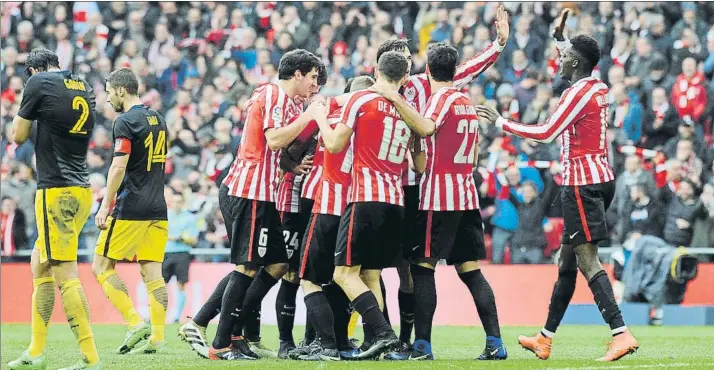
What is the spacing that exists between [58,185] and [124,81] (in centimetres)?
215

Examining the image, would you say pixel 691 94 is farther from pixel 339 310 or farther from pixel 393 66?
pixel 393 66

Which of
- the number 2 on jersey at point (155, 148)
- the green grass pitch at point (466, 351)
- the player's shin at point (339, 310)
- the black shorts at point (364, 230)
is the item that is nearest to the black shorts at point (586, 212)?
the green grass pitch at point (466, 351)

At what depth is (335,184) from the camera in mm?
9414

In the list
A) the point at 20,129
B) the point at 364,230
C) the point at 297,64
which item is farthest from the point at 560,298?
the point at 20,129

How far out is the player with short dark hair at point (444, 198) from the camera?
955 cm

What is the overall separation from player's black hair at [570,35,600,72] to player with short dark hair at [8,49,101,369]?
12.9 feet

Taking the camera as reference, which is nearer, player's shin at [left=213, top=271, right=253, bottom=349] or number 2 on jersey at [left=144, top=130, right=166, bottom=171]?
player's shin at [left=213, top=271, right=253, bottom=349]

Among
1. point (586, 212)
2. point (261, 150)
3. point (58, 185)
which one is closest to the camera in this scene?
point (58, 185)

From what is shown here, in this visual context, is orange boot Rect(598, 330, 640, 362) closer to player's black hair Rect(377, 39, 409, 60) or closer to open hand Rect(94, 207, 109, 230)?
player's black hair Rect(377, 39, 409, 60)

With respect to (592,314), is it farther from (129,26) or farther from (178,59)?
(129,26)

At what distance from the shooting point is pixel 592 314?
16.4 m

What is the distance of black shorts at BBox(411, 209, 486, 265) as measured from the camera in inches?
376

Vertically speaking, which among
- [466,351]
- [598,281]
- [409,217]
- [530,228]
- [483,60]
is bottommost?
[466,351]

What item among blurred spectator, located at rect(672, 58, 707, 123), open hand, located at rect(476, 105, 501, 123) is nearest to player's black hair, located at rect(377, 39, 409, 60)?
open hand, located at rect(476, 105, 501, 123)
